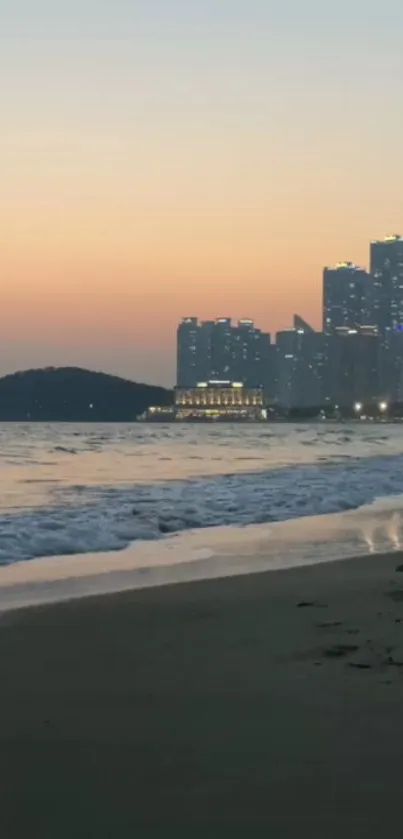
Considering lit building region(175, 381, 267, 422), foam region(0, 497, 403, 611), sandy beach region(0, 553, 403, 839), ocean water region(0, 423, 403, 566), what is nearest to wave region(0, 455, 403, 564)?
ocean water region(0, 423, 403, 566)

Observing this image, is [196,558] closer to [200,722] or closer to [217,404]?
[200,722]

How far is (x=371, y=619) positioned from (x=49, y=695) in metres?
2.60

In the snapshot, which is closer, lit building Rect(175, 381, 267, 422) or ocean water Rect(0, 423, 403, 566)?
ocean water Rect(0, 423, 403, 566)

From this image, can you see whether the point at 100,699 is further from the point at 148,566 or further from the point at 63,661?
the point at 148,566

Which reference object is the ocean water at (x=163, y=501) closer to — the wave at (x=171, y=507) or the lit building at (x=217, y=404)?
the wave at (x=171, y=507)

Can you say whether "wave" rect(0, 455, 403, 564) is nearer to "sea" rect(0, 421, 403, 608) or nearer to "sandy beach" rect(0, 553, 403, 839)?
"sea" rect(0, 421, 403, 608)

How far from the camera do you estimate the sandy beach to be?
2.90 meters

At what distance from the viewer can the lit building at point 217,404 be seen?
149500mm

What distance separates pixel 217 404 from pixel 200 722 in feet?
481

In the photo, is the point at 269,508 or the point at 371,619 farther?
the point at 269,508

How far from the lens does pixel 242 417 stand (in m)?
153

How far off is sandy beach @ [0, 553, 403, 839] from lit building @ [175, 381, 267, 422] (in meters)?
142

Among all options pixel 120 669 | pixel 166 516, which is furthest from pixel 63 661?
pixel 166 516

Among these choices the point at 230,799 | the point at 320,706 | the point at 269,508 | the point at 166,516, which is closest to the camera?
the point at 230,799
